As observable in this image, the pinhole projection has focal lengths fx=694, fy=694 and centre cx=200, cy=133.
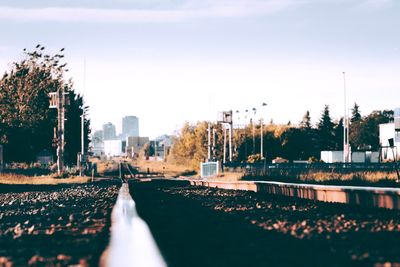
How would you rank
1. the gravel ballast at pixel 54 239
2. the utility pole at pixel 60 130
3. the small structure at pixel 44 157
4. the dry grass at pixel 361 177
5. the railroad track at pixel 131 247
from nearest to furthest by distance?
the railroad track at pixel 131 247
the gravel ballast at pixel 54 239
the dry grass at pixel 361 177
the utility pole at pixel 60 130
the small structure at pixel 44 157

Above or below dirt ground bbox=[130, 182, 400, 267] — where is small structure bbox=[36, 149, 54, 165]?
above

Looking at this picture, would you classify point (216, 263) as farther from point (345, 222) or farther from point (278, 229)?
point (345, 222)

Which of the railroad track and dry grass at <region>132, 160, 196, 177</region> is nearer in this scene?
the railroad track

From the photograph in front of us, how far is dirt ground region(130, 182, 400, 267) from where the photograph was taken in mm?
8773

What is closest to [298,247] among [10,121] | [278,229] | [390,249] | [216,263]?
[390,249]

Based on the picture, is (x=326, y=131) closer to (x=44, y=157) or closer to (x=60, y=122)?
(x=44, y=157)

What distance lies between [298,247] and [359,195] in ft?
37.9

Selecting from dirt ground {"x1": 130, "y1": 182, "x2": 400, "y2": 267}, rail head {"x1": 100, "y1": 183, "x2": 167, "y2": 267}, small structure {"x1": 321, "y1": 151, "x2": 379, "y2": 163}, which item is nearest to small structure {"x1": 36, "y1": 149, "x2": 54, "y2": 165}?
small structure {"x1": 321, "y1": 151, "x2": 379, "y2": 163}

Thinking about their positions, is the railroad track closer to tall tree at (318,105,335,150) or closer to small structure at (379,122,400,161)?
small structure at (379,122,400,161)

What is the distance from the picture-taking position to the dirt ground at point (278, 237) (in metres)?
8.77

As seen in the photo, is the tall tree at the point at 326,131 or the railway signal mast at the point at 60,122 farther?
the tall tree at the point at 326,131

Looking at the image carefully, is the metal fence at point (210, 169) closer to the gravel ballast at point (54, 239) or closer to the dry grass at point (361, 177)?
the dry grass at point (361, 177)

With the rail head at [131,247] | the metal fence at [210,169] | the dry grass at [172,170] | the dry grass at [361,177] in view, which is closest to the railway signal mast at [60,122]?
the metal fence at [210,169]

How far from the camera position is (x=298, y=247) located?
10086 mm
